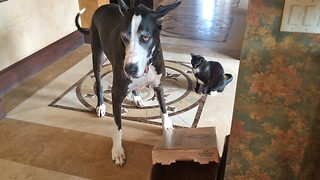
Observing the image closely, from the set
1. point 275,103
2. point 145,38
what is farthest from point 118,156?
point 275,103

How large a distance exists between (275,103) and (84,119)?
1.43 meters

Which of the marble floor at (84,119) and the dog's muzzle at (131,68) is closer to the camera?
the dog's muzzle at (131,68)

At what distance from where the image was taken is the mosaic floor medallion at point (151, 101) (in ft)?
6.66

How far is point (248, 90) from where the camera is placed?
1.00 metres

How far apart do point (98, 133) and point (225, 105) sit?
39.5 inches

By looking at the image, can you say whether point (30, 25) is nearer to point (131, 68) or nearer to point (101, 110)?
point (101, 110)

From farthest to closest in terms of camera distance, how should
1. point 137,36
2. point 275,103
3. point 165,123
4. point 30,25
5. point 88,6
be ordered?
point 88,6 < point 30,25 < point 165,123 < point 137,36 < point 275,103

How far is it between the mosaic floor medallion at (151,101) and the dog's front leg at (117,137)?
1.22ft

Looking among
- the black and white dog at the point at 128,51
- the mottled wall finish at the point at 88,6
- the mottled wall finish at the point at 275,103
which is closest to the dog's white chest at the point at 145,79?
the black and white dog at the point at 128,51

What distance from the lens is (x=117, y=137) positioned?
1.65 meters

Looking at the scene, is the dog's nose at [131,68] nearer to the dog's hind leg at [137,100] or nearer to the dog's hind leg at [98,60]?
the dog's hind leg at [98,60]

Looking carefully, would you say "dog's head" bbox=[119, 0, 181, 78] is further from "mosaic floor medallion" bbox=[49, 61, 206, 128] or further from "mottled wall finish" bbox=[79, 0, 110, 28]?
"mottled wall finish" bbox=[79, 0, 110, 28]

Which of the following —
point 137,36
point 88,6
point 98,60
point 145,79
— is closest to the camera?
point 137,36

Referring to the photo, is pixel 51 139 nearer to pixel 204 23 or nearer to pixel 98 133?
pixel 98 133
